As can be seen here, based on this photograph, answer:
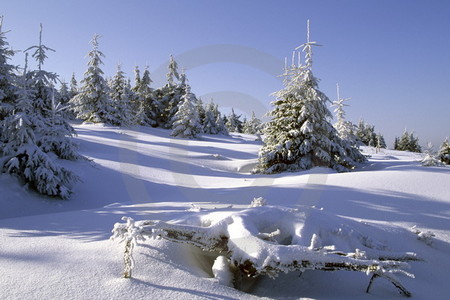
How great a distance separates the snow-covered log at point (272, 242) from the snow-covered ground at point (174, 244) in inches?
9.7

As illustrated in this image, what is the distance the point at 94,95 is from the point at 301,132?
72.6 feet

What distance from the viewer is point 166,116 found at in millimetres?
41125

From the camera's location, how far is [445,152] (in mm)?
29547

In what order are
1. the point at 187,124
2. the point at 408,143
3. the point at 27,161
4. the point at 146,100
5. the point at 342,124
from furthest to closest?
1. the point at 408,143
2. the point at 146,100
3. the point at 187,124
4. the point at 342,124
5. the point at 27,161

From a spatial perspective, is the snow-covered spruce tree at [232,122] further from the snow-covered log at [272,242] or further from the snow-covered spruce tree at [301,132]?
the snow-covered log at [272,242]

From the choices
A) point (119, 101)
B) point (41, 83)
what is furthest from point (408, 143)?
point (41, 83)

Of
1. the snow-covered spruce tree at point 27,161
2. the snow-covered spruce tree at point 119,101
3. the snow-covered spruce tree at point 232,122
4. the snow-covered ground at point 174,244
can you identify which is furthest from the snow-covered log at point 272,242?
the snow-covered spruce tree at point 232,122

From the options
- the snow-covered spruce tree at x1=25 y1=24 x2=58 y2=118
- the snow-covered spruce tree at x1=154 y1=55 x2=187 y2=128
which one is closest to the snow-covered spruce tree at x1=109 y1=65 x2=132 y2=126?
the snow-covered spruce tree at x1=154 y1=55 x2=187 y2=128

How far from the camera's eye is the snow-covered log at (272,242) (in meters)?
2.61

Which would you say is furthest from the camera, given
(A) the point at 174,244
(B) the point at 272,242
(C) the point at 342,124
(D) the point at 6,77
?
(C) the point at 342,124

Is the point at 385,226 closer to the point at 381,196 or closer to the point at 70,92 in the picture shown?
the point at 381,196

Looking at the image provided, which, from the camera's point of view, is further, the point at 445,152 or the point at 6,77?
the point at 445,152

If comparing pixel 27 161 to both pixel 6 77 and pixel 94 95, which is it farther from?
pixel 94 95

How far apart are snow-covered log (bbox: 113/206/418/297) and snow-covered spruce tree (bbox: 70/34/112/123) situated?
28.3 metres
